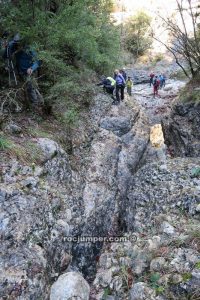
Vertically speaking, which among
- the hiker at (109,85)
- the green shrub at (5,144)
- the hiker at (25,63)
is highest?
the hiker at (25,63)

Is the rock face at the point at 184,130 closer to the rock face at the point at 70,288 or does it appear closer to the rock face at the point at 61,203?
the rock face at the point at 61,203

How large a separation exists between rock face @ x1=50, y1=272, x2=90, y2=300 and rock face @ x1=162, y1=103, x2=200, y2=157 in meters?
7.34

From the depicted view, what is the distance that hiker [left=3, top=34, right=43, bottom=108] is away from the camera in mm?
8633

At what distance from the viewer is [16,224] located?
19.8 feet

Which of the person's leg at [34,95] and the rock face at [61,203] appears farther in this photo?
the person's leg at [34,95]

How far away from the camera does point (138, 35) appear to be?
31766 millimetres

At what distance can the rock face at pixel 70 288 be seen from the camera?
591 centimetres

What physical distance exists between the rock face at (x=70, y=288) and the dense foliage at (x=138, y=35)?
1106 inches

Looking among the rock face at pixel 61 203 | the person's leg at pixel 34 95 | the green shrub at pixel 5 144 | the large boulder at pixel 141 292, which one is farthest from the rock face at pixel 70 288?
the person's leg at pixel 34 95

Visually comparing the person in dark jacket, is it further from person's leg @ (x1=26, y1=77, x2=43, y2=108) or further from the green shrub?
the green shrub

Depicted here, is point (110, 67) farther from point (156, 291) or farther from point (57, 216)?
point (156, 291)

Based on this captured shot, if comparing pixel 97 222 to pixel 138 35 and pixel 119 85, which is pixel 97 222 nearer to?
pixel 119 85

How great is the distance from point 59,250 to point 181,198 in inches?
151

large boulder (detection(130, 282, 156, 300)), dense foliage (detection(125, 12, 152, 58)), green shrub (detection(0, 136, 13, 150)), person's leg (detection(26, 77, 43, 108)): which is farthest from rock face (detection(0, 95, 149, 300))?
dense foliage (detection(125, 12, 152, 58))
